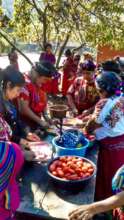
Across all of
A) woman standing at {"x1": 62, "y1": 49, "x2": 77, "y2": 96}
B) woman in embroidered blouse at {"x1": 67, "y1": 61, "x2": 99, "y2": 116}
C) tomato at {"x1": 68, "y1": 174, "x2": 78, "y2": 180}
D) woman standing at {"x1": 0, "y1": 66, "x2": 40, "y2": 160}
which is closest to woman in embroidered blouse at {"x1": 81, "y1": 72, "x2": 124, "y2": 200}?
woman standing at {"x1": 0, "y1": 66, "x2": 40, "y2": 160}

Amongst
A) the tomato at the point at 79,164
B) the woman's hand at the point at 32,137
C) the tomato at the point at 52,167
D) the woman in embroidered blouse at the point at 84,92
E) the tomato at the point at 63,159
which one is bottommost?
the tomato at the point at 52,167

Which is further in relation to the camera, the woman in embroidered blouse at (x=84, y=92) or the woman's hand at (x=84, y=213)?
the woman in embroidered blouse at (x=84, y=92)

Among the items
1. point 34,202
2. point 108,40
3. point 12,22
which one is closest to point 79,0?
point 108,40

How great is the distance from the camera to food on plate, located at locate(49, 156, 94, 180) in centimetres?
273

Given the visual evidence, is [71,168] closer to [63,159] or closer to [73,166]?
[73,166]

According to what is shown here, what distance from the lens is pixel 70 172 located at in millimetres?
2777

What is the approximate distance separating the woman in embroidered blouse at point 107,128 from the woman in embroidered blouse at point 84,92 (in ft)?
3.55

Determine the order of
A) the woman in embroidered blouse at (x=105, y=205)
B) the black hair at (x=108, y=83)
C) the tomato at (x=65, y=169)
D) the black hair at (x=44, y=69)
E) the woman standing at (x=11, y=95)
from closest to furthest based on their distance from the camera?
the woman in embroidered blouse at (x=105, y=205) → the tomato at (x=65, y=169) → the woman standing at (x=11, y=95) → the black hair at (x=108, y=83) → the black hair at (x=44, y=69)

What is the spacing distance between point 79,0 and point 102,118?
5347 millimetres

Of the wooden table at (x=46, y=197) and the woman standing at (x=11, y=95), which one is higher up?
the woman standing at (x=11, y=95)

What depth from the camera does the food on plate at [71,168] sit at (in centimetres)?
273

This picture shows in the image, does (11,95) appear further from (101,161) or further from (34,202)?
(101,161)

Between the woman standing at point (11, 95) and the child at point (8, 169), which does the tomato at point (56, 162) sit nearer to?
the woman standing at point (11, 95)

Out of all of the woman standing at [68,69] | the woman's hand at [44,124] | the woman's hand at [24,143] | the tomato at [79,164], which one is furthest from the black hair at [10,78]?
the woman standing at [68,69]
